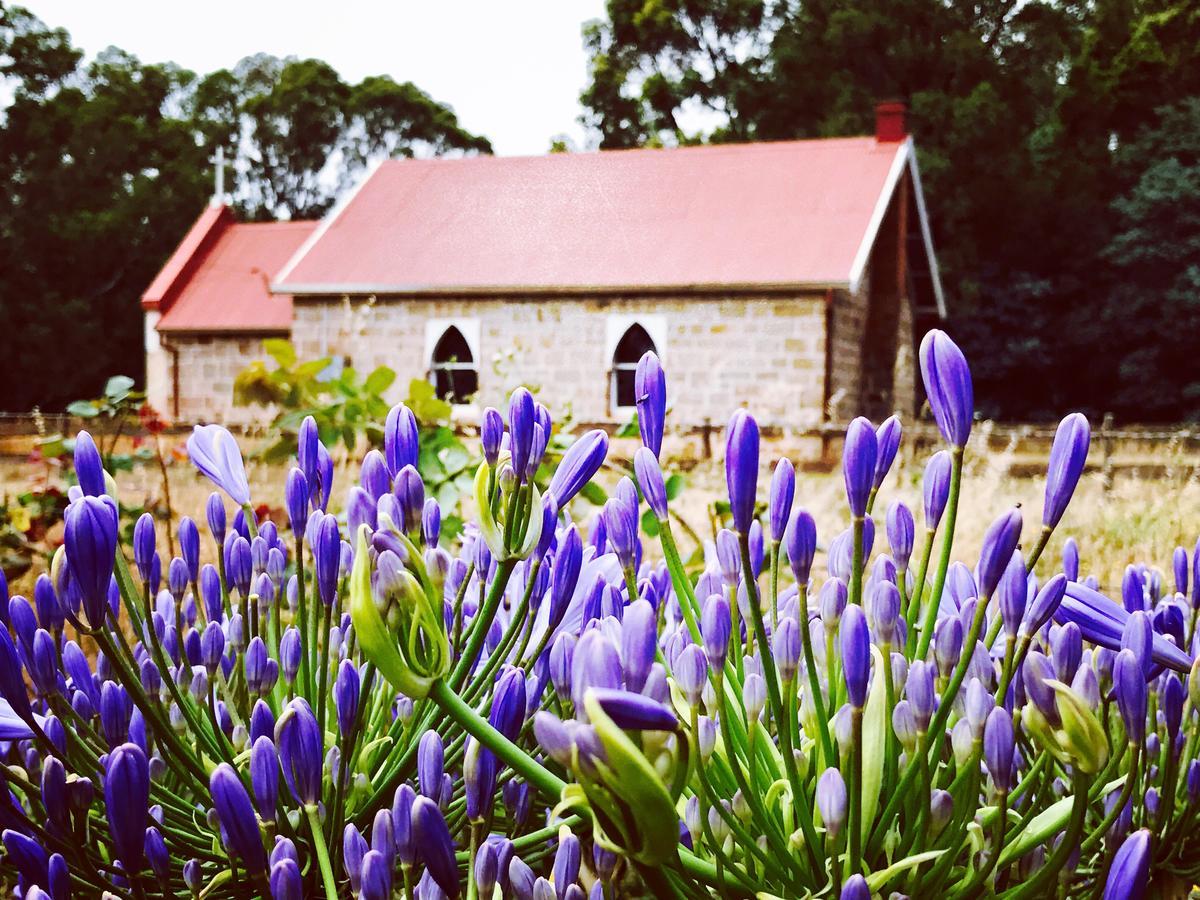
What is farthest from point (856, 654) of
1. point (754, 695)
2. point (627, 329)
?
point (627, 329)

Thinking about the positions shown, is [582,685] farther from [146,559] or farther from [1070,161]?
[1070,161]

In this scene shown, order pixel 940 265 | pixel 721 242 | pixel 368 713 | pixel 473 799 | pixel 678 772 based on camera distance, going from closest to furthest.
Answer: pixel 678 772
pixel 473 799
pixel 368 713
pixel 721 242
pixel 940 265

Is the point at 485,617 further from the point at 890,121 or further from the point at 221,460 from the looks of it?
the point at 890,121

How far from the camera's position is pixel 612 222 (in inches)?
697

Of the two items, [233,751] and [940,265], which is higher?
[940,265]

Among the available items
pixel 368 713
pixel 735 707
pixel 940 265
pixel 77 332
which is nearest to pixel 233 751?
pixel 368 713

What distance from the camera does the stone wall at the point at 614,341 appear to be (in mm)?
15820

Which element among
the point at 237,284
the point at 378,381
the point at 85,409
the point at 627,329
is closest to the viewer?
the point at 378,381

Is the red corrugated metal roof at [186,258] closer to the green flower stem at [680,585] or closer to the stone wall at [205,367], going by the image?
the stone wall at [205,367]

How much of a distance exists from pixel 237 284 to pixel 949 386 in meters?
22.1

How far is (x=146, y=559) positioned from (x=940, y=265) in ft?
92.0

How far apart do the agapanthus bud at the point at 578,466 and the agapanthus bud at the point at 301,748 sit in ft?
0.88

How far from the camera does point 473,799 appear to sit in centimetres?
84

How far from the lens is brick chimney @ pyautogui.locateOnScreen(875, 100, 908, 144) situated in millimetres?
17688
